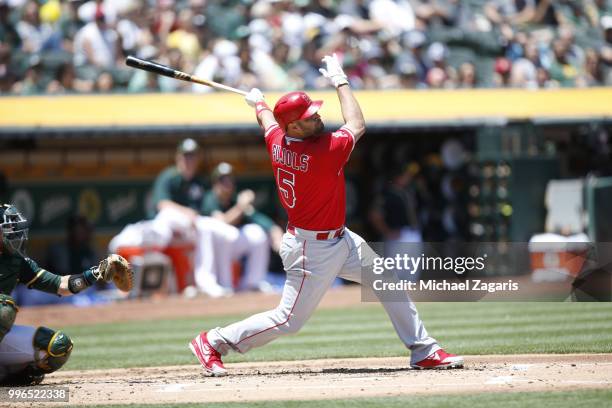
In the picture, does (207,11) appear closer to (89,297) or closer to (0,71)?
(0,71)

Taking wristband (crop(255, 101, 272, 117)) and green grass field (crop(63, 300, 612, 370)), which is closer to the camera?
wristband (crop(255, 101, 272, 117))

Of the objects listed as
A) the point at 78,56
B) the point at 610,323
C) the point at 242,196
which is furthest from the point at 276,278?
the point at 610,323

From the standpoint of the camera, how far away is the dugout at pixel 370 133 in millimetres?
12906

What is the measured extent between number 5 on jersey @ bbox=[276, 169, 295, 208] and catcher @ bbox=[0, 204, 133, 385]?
1.07 m

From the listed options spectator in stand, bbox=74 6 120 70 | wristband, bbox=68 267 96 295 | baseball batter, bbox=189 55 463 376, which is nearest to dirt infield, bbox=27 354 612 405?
baseball batter, bbox=189 55 463 376

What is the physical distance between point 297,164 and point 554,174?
837 centimetres

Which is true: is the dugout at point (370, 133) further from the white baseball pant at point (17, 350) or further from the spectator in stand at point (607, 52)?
the white baseball pant at point (17, 350)

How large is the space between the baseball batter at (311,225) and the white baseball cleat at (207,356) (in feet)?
0.22

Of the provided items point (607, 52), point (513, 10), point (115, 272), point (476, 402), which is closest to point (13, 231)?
point (115, 272)

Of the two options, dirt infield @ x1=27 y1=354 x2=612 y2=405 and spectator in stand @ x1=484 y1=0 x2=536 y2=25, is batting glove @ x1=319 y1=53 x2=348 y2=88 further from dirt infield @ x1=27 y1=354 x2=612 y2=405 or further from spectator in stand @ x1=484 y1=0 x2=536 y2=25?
→ spectator in stand @ x1=484 y1=0 x2=536 y2=25

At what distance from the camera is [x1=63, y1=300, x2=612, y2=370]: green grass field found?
7.72 meters

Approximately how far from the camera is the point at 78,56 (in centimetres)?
1361

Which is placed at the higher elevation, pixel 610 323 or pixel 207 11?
pixel 207 11

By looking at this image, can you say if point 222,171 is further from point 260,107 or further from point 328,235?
point 328,235
